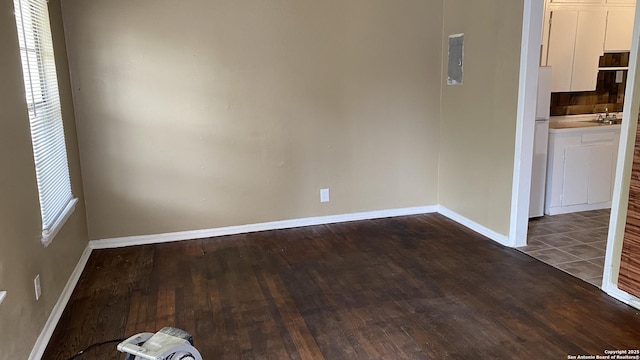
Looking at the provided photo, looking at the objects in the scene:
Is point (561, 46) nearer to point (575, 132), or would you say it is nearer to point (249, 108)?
point (575, 132)

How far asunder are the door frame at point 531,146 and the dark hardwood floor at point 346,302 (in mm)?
180

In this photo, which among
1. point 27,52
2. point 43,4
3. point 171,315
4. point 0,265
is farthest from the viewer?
point 43,4

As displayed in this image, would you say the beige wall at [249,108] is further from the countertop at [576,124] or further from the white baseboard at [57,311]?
the countertop at [576,124]

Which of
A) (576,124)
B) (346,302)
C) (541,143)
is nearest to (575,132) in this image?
(576,124)

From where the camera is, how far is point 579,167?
465 centimetres

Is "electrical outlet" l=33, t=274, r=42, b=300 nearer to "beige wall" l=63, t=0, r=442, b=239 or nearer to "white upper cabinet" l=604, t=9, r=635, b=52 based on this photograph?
"beige wall" l=63, t=0, r=442, b=239

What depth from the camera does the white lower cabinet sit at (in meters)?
4.55

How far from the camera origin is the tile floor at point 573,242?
3508 mm

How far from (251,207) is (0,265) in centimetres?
250

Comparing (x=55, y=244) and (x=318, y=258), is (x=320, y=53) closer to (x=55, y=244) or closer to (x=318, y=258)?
(x=318, y=258)

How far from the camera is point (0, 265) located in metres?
2.08

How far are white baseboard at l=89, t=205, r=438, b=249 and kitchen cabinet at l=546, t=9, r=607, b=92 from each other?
1.84 m

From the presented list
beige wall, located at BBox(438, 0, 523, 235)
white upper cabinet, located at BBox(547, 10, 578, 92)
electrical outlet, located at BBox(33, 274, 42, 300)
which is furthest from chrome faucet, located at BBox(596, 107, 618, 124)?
electrical outlet, located at BBox(33, 274, 42, 300)

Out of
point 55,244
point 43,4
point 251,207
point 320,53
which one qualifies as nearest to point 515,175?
point 320,53
